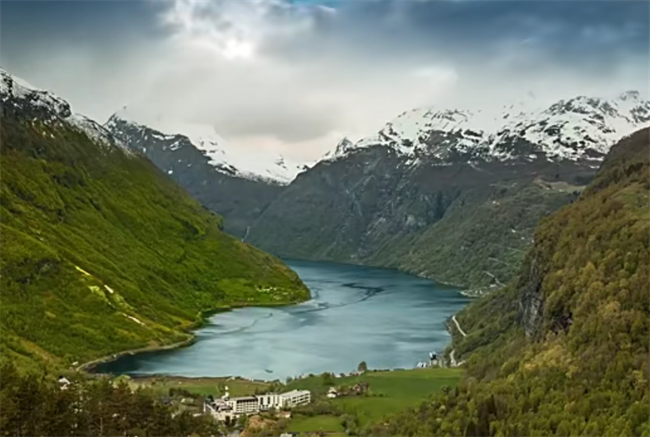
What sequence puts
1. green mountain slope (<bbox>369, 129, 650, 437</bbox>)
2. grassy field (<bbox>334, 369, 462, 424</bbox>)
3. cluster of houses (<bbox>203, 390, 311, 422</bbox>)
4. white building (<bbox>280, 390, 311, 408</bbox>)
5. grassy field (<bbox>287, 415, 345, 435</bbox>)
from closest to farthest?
green mountain slope (<bbox>369, 129, 650, 437</bbox>)
grassy field (<bbox>287, 415, 345, 435</bbox>)
cluster of houses (<bbox>203, 390, 311, 422</bbox>)
grassy field (<bbox>334, 369, 462, 424</bbox>)
white building (<bbox>280, 390, 311, 408</bbox>)

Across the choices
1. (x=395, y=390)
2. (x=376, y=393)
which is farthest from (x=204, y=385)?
(x=395, y=390)

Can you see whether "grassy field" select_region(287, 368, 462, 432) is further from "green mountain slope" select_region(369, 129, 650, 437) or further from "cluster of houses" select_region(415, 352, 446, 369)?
"cluster of houses" select_region(415, 352, 446, 369)

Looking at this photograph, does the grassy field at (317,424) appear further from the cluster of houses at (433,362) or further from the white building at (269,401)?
the cluster of houses at (433,362)

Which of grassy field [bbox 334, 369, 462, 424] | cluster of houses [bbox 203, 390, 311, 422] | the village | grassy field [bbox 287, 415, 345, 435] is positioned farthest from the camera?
grassy field [bbox 334, 369, 462, 424]

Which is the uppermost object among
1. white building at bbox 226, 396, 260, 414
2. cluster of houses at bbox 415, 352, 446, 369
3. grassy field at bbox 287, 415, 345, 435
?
cluster of houses at bbox 415, 352, 446, 369

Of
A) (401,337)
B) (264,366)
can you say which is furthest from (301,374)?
(401,337)

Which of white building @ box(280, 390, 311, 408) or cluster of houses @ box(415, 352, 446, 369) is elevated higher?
cluster of houses @ box(415, 352, 446, 369)

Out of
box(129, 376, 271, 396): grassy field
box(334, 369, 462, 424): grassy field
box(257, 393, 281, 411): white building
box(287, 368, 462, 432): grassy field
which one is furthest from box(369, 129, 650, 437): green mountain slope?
box(129, 376, 271, 396): grassy field

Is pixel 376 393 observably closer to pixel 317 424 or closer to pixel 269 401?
pixel 269 401
